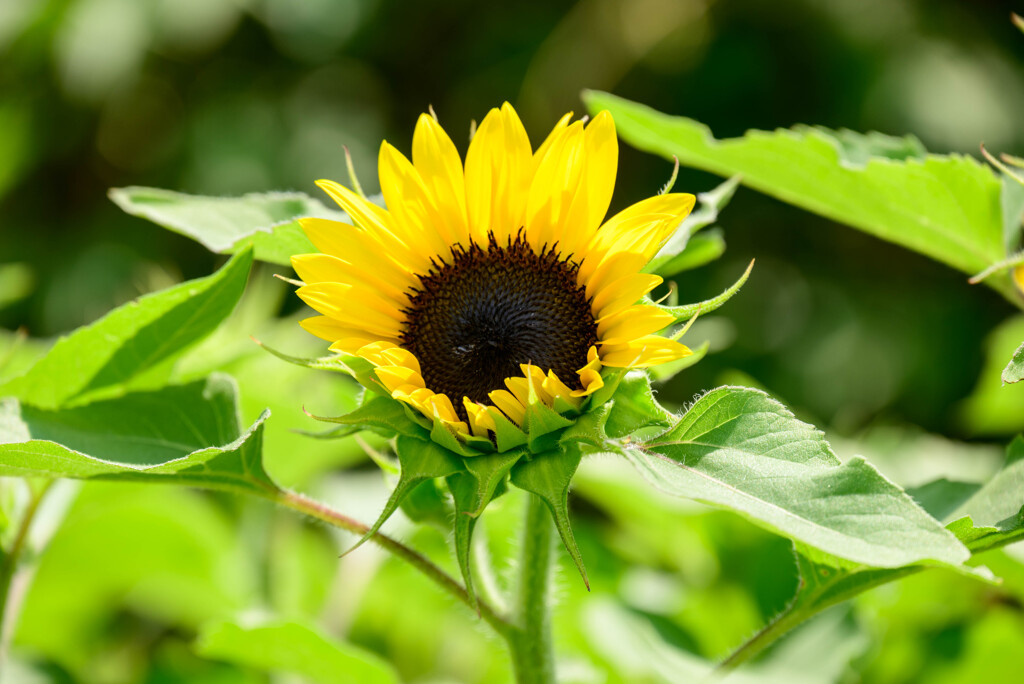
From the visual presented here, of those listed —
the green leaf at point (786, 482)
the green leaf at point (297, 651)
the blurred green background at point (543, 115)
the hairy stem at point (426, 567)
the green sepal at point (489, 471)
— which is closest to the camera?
the green leaf at point (786, 482)

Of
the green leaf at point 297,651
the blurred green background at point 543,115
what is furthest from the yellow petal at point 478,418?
the blurred green background at point 543,115

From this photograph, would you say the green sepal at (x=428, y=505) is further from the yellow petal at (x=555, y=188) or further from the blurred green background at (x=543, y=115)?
the blurred green background at (x=543, y=115)

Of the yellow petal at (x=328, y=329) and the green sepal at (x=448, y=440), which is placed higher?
the yellow petal at (x=328, y=329)

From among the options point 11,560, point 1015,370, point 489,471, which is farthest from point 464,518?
point 11,560

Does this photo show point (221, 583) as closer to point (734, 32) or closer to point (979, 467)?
point (979, 467)

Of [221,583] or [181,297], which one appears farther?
[221,583]

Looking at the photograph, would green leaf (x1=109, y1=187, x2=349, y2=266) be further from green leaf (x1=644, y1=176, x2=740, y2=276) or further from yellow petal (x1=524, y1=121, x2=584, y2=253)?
green leaf (x1=644, y1=176, x2=740, y2=276)

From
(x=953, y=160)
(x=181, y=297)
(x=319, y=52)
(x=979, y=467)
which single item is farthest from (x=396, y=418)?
(x=319, y=52)

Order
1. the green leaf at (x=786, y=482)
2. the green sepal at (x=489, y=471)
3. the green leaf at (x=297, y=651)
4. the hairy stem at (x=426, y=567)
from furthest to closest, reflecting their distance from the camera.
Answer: the green leaf at (x=297, y=651) → the hairy stem at (x=426, y=567) → the green sepal at (x=489, y=471) → the green leaf at (x=786, y=482)
